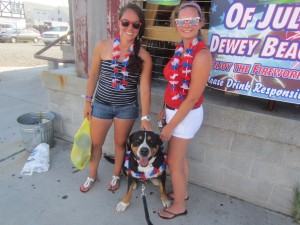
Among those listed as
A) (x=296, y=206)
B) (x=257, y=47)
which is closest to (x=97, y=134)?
(x=257, y=47)

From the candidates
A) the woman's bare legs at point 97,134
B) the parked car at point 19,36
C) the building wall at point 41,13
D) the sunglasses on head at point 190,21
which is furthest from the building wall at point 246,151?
the building wall at point 41,13

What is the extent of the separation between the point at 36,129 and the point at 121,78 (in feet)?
5.49

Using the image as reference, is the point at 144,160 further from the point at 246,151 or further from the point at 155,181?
the point at 246,151

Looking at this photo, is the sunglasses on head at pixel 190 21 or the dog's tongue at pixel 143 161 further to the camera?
the dog's tongue at pixel 143 161

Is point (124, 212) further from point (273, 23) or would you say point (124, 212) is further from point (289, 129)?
point (273, 23)

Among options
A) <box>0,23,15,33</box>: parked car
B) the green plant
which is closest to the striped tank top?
the green plant

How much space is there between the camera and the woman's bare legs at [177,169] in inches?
87.3

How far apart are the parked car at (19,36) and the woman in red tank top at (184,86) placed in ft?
77.0

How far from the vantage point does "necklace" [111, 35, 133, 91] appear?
2.36 meters

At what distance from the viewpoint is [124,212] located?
8.30 feet

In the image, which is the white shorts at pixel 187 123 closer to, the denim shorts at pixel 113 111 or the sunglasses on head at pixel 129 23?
the denim shorts at pixel 113 111

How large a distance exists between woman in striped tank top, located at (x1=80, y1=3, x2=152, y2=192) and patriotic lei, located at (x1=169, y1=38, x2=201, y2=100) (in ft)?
1.29

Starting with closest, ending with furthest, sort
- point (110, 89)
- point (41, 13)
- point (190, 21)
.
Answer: point (190, 21), point (110, 89), point (41, 13)

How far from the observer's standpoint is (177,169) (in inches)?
91.7
